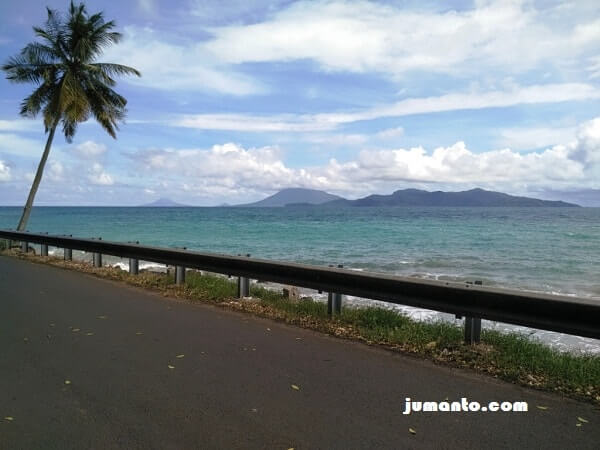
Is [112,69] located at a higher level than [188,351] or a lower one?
higher

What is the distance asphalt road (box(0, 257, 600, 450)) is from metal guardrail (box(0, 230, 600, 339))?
79cm

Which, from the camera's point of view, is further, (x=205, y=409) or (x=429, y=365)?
(x=429, y=365)

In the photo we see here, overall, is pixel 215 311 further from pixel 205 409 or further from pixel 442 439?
pixel 442 439

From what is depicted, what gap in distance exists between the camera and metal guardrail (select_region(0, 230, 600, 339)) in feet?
15.7

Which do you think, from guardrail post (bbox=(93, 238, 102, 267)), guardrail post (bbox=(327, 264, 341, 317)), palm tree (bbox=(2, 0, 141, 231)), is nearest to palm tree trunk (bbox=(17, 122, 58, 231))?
palm tree (bbox=(2, 0, 141, 231))

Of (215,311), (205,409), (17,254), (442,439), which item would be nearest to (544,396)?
(442,439)

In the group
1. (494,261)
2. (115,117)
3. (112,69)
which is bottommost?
(494,261)

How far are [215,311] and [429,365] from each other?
3795 mm

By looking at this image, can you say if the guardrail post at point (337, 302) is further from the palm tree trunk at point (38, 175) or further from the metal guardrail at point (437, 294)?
the palm tree trunk at point (38, 175)

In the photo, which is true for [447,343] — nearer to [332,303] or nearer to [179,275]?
[332,303]

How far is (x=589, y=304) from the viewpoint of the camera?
4672mm

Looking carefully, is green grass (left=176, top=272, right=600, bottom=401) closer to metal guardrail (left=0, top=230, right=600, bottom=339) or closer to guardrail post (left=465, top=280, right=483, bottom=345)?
guardrail post (left=465, top=280, right=483, bottom=345)

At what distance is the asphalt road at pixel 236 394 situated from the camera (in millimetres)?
3525

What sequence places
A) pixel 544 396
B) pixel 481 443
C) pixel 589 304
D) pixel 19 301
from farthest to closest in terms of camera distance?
pixel 19 301, pixel 589 304, pixel 544 396, pixel 481 443
